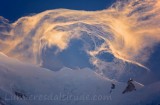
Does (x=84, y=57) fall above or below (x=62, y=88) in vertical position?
above

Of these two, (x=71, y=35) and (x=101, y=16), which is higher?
(x=101, y=16)


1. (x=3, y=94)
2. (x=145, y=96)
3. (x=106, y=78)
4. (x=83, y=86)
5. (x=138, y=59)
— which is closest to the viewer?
(x=3, y=94)

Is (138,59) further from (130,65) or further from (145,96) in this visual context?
(145,96)

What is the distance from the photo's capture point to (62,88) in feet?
429

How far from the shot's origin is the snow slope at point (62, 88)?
365ft

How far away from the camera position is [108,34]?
170625mm

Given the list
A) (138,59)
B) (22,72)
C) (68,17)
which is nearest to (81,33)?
(68,17)

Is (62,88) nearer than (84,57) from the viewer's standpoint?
Yes

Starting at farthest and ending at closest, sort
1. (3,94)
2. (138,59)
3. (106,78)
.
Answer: (138,59) → (106,78) → (3,94)

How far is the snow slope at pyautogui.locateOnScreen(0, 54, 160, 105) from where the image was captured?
111250mm

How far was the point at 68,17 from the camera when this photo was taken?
180 metres

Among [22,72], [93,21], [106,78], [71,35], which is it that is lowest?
[22,72]

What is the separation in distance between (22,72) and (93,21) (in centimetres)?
6675

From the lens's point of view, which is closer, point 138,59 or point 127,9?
point 138,59
